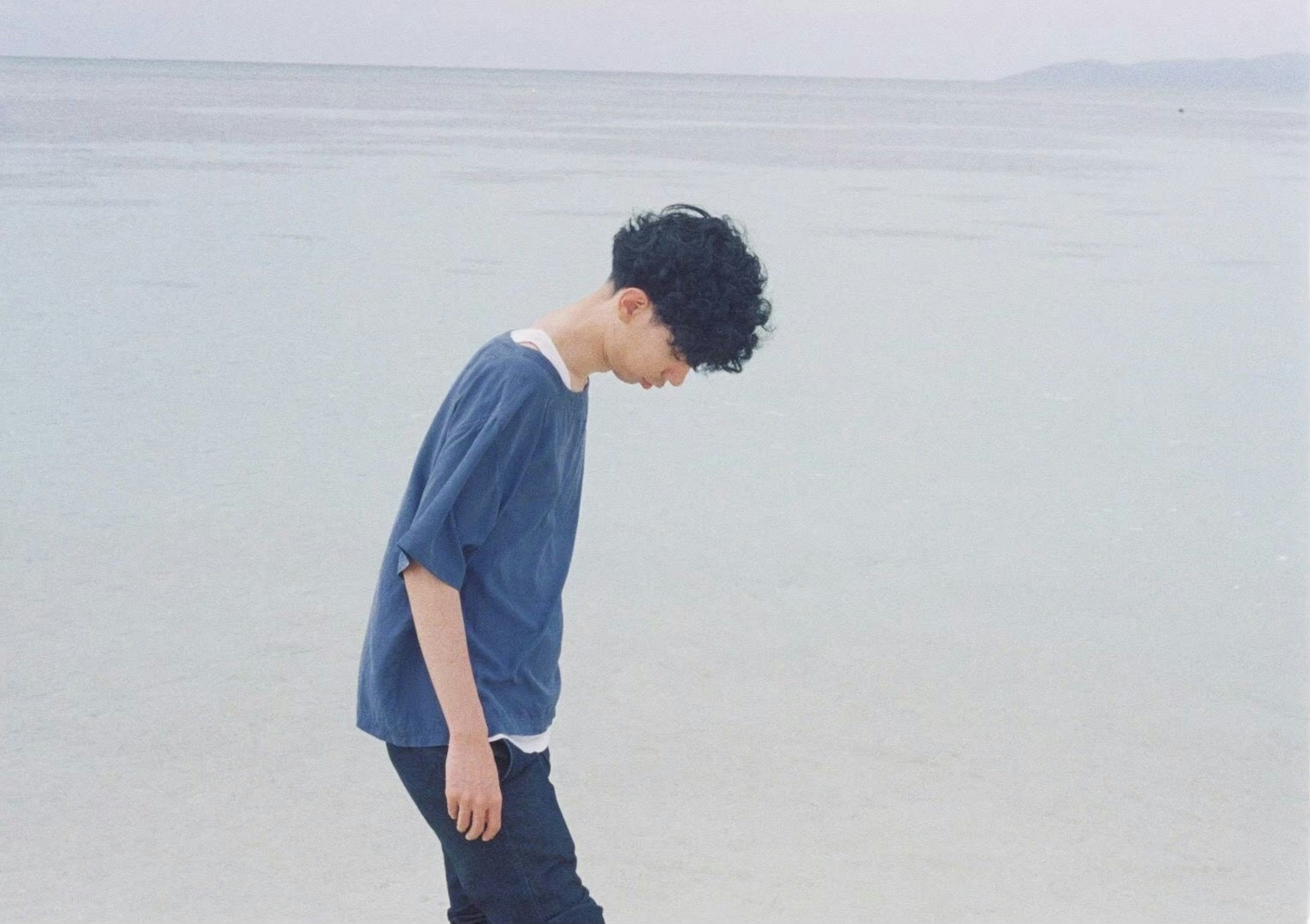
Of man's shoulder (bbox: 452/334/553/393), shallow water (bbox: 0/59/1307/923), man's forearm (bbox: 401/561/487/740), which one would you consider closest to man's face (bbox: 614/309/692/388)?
man's shoulder (bbox: 452/334/553/393)

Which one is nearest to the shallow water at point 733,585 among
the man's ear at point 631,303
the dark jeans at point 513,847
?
the dark jeans at point 513,847

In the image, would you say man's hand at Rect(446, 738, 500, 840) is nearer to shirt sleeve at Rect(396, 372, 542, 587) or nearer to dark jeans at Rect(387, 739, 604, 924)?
dark jeans at Rect(387, 739, 604, 924)

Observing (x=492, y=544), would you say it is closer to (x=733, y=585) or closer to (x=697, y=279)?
(x=697, y=279)

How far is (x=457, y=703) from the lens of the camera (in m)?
1.74

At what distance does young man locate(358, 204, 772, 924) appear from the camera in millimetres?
1716

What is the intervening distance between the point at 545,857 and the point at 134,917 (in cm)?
116

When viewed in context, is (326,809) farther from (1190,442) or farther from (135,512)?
(1190,442)

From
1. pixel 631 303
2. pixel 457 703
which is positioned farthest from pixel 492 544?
pixel 631 303

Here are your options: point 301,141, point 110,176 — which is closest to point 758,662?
point 110,176

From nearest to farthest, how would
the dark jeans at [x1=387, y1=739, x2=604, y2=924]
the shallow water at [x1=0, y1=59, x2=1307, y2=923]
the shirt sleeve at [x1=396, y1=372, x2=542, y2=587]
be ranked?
1. the shirt sleeve at [x1=396, y1=372, x2=542, y2=587]
2. the dark jeans at [x1=387, y1=739, x2=604, y2=924]
3. the shallow water at [x1=0, y1=59, x2=1307, y2=923]

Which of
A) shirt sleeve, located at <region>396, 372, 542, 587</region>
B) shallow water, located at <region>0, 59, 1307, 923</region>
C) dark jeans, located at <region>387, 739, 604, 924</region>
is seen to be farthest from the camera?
shallow water, located at <region>0, 59, 1307, 923</region>

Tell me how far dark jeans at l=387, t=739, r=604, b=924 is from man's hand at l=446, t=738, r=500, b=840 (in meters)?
0.03

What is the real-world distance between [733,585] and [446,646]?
8.60ft

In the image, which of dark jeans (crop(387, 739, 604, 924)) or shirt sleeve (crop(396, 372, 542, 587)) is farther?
dark jeans (crop(387, 739, 604, 924))
